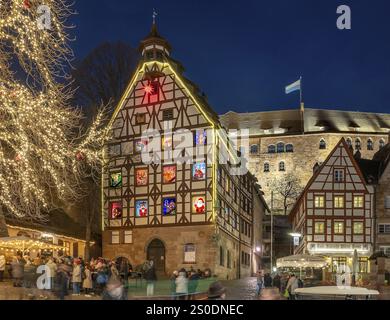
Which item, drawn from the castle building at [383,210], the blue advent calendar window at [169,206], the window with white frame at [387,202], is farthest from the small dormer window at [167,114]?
the window with white frame at [387,202]

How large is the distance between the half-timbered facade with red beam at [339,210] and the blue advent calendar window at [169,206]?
42.5 feet

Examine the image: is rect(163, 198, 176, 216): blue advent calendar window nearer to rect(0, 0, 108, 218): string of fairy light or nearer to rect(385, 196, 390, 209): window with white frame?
rect(385, 196, 390, 209): window with white frame

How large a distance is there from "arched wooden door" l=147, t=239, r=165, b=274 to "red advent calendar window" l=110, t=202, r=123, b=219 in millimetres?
2756

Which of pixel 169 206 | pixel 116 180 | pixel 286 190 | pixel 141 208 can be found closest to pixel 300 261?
pixel 169 206

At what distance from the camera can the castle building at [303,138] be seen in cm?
7650

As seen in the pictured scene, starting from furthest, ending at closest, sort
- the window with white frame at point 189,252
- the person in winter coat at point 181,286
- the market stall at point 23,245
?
the window with white frame at point 189,252 → the market stall at point 23,245 → the person in winter coat at point 181,286

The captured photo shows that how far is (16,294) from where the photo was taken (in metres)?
16.1

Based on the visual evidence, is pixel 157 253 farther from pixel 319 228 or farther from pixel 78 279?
pixel 78 279

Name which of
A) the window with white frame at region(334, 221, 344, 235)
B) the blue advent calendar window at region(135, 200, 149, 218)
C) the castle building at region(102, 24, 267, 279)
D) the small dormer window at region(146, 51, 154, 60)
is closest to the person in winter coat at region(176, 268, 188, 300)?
the castle building at region(102, 24, 267, 279)

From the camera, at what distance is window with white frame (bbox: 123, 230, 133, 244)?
34906mm

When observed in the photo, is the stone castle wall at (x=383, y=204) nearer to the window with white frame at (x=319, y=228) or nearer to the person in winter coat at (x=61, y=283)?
the window with white frame at (x=319, y=228)

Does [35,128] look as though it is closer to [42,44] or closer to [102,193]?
[42,44]

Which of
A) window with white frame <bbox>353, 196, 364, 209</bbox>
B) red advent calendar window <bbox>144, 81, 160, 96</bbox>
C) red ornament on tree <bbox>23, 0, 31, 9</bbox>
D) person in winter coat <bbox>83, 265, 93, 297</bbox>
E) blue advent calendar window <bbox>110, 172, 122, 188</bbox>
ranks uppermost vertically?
red advent calendar window <bbox>144, 81, 160, 96</bbox>
